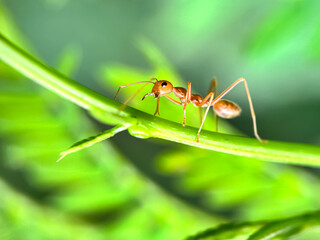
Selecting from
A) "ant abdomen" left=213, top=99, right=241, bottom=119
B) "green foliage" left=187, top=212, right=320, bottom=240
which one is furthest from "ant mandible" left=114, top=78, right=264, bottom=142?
"green foliage" left=187, top=212, right=320, bottom=240

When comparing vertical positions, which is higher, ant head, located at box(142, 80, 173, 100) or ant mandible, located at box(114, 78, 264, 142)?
ant mandible, located at box(114, 78, 264, 142)

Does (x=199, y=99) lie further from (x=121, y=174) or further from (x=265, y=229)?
(x=265, y=229)

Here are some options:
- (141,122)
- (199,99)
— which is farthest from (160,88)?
(141,122)

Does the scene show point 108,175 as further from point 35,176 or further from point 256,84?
point 256,84

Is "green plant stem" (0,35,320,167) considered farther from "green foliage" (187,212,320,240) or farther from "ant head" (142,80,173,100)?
"ant head" (142,80,173,100)

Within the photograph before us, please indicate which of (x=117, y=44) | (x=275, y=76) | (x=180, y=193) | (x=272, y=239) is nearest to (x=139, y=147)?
(x=180, y=193)

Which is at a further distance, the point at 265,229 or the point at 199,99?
the point at 199,99

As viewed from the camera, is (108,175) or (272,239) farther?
(108,175)

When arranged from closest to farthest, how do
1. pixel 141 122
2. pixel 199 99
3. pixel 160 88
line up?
pixel 141 122 → pixel 160 88 → pixel 199 99
